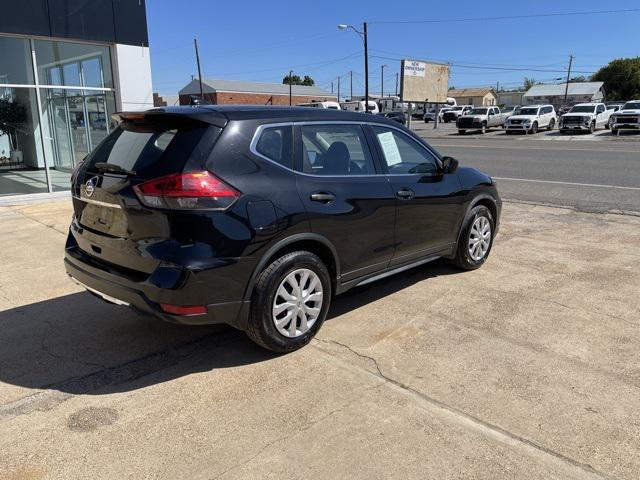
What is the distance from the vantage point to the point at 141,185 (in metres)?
3.28

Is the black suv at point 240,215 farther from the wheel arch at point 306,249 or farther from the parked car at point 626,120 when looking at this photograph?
the parked car at point 626,120

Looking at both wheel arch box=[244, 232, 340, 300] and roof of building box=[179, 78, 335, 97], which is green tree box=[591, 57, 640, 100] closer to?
roof of building box=[179, 78, 335, 97]

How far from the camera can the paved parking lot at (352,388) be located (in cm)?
269

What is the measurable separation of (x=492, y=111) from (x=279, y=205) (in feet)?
132

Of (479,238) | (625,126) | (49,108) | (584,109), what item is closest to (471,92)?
(584,109)

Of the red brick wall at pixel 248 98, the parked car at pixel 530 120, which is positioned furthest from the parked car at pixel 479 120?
the red brick wall at pixel 248 98

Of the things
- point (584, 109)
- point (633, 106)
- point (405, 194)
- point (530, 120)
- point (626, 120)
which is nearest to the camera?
point (405, 194)

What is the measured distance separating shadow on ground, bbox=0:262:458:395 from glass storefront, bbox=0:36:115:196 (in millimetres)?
7214

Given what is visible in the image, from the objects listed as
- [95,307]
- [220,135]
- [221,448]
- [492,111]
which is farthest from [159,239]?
[492,111]

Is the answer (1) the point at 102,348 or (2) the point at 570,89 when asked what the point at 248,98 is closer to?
(2) the point at 570,89

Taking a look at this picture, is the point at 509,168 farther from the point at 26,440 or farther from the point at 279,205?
the point at 26,440

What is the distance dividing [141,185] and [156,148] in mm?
293

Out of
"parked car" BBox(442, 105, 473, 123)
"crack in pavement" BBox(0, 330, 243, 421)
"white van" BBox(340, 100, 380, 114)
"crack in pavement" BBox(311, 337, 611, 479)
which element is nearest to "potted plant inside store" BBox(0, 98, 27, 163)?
"crack in pavement" BBox(0, 330, 243, 421)

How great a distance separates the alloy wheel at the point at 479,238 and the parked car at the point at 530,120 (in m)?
31.6
